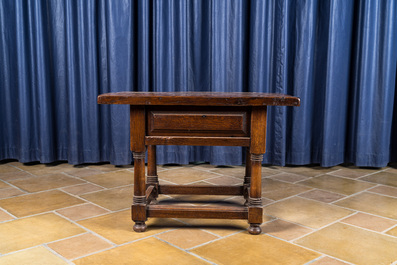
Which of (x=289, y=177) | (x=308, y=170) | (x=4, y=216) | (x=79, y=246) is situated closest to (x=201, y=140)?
(x=79, y=246)

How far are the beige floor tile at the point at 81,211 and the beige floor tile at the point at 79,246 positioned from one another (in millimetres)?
249

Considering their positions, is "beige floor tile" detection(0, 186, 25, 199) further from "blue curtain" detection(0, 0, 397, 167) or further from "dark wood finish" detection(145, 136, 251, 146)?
"dark wood finish" detection(145, 136, 251, 146)

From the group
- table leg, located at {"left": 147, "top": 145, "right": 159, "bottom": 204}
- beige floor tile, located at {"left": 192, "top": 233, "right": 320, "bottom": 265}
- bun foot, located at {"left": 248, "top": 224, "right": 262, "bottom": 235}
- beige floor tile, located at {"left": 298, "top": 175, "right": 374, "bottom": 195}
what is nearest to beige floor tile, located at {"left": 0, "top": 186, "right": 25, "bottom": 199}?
table leg, located at {"left": 147, "top": 145, "right": 159, "bottom": 204}

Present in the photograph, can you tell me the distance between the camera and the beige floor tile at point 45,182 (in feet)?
7.94

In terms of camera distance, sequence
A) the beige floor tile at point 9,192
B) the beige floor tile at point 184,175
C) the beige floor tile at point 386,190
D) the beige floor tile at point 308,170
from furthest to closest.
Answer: the beige floor tile at point 308,170 → the beige floor tile at point 184,175 → the beige floor tile at point 386,190 → the beige floor tile at point 9,192

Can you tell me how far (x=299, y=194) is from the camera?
2.35 meters

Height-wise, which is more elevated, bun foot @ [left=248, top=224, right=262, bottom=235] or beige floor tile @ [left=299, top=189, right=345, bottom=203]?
bun foot @ [left=248, top=224, right=262, bottom=235]

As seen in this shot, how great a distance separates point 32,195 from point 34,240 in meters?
0.66

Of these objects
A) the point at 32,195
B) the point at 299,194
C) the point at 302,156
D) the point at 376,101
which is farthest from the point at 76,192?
the point at 376,101

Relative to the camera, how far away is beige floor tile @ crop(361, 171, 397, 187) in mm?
2633

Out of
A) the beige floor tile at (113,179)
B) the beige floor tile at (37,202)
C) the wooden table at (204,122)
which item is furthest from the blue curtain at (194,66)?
the wooden table at (204,122)

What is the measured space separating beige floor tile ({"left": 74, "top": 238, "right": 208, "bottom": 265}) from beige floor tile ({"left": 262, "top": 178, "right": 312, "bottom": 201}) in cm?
87

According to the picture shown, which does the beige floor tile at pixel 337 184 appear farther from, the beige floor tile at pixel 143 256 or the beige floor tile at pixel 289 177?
the beige floor tile at pixel 143 256

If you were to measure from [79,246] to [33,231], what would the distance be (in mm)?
289
